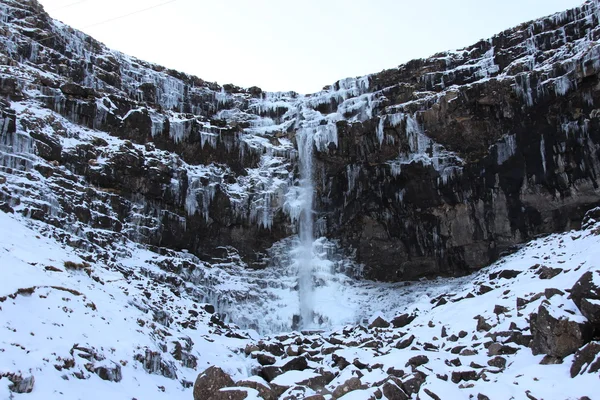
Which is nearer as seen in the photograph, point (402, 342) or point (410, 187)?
point (402, 342)

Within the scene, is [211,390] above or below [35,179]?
below

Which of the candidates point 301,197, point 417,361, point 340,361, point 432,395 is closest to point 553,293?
point 417,361

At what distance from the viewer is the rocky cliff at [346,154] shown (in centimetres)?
2927

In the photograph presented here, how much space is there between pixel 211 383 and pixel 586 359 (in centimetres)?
1049

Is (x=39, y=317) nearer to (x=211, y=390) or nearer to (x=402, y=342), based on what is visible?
(x=211, y=390)

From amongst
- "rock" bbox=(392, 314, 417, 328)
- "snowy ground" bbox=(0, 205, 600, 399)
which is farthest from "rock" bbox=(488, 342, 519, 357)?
"rock" bbox=(392, 314, 417, 328)

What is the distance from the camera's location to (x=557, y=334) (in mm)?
11820

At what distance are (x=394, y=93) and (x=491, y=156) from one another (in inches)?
367

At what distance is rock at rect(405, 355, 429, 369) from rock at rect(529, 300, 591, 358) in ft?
11.8

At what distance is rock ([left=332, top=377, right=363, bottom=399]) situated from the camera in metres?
13.9

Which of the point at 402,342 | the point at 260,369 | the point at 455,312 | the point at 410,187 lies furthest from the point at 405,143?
the point at 260,369

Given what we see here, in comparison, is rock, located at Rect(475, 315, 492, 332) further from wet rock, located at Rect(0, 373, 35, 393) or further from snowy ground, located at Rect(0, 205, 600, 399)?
wet rock, located at Rect(0, 373, 35, 393)

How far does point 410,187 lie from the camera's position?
113 ft

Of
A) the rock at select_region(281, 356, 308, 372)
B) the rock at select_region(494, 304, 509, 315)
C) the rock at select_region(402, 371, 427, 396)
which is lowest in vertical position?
the rock at select_region(281, 356, 308, 372)
